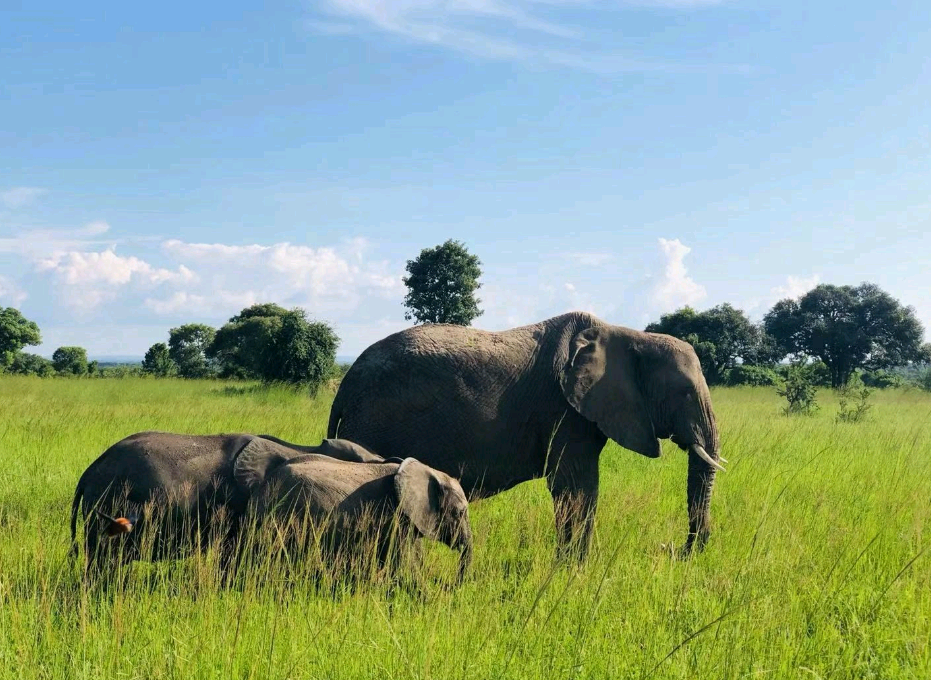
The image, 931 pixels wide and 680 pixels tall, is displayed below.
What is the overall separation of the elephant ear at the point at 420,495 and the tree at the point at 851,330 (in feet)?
155

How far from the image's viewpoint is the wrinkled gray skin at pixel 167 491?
518 centimetres

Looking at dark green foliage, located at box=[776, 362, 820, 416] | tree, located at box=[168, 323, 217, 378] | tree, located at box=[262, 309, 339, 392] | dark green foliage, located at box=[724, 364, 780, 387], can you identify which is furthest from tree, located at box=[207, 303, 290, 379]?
dark green foliage, located at box=[776, 362, 820, 416]

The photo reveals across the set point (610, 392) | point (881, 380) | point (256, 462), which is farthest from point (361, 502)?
point (881, 380)

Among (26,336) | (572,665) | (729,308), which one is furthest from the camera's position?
(26,336)

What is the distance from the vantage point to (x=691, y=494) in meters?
6.58

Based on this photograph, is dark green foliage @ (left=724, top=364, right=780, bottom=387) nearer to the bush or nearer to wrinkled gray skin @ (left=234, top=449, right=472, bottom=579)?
the bush

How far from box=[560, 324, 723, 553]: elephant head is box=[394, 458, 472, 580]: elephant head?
1.69 m

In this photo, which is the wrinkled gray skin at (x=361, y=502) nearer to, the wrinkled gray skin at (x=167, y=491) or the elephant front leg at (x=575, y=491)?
the wrinkled gray skin at (x=167, y=491)

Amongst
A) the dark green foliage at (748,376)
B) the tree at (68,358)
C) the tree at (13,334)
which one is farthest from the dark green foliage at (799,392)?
the tree at (68,358)

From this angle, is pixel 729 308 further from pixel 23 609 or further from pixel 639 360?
pixel 23 609

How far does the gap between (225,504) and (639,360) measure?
3.57 m

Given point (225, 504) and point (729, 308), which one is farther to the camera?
point (729, 308)

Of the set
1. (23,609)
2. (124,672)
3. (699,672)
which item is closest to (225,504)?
(23,609)

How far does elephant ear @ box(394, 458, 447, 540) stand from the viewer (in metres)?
4.91
